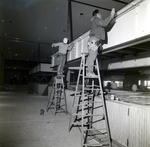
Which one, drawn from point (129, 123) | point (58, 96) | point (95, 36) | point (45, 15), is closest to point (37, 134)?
point (129, 123)

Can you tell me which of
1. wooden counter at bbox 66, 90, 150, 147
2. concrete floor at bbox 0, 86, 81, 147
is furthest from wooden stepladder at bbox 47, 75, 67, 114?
wooden counter at bbox 66, 90, 150, 147

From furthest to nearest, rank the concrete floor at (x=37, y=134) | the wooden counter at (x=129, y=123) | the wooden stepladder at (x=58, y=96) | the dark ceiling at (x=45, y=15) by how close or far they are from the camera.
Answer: the dark ceiling at (x=45, y=15) → the wooden stepladder at (x=58, y=96) → the concrete floor at (x=37, y=134) → the wooden counter at (x=129, y=123)

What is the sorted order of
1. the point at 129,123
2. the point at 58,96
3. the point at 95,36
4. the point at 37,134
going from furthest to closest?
1. the point at 58,96
2. the point at 37,134
3. the point at 95,36
4. the point at 129,123

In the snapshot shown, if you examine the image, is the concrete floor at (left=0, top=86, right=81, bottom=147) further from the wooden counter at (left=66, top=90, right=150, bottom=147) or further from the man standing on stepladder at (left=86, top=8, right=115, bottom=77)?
the man standing on stepladder at (left=86, top=8, right=115, bottom=77)

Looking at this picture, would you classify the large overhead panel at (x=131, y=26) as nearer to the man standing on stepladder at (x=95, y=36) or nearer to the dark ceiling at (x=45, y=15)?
the man standing on stepladder at (x=95, y=36)

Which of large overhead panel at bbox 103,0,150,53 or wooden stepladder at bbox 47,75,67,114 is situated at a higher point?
large overhead panel at bbox 103,0,150,53

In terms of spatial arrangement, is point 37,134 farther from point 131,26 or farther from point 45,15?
point 45,15

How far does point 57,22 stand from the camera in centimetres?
961

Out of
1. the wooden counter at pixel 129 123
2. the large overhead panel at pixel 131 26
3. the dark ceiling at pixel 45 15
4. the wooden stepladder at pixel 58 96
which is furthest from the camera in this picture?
the dark ceiling at pixel 45 15

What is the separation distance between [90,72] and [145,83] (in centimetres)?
735

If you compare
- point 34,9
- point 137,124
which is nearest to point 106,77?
point 34,9

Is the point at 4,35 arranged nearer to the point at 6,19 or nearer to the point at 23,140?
the point at 6,19

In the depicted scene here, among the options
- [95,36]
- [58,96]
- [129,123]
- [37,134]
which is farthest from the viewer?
[58,96]

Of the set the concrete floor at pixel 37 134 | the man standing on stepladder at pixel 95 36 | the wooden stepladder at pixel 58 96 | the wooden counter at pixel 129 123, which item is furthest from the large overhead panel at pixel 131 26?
the wooden stepladder at pixel 58 96
